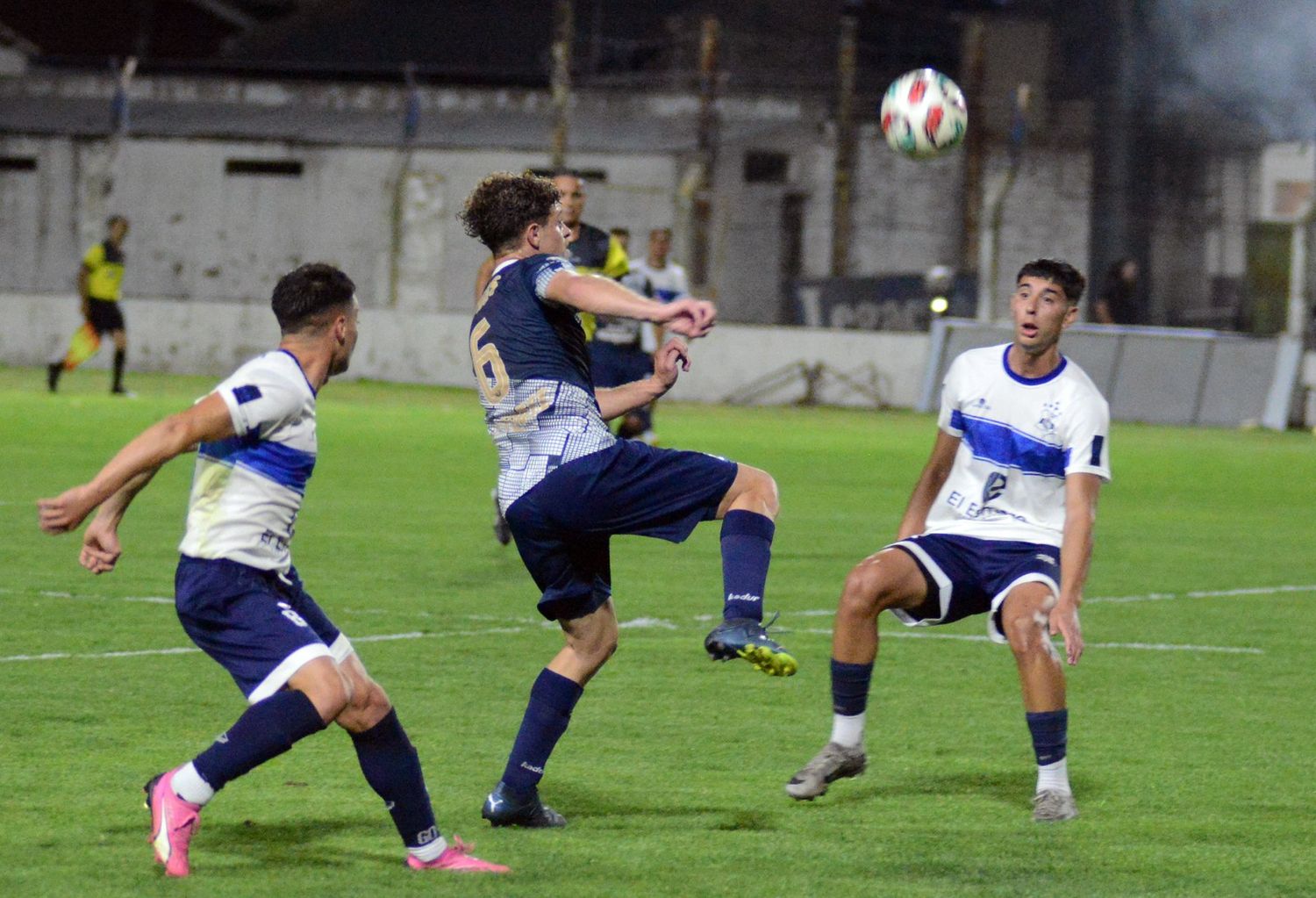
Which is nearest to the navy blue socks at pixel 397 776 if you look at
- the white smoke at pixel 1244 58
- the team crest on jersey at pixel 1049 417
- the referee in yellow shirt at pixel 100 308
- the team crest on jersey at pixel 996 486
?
the team crest on jersey at pixel 996 486

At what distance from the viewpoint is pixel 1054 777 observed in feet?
18.5

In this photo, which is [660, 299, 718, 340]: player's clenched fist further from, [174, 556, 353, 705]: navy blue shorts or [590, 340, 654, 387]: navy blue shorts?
[590, 340, 654, 387]: navy blue shorts

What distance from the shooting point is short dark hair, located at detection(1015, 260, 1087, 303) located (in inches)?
237

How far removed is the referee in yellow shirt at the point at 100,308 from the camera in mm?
24695

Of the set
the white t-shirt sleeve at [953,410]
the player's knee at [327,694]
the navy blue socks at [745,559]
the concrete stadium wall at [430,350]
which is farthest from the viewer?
the concrete stadium wall at [430,350]

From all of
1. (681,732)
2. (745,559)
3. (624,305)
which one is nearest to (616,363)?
(681,732)

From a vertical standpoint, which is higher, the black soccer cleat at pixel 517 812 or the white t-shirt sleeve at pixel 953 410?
the white t-shirt sleeve at pixel 953 410

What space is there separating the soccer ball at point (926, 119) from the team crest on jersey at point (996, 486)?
2.86 meters

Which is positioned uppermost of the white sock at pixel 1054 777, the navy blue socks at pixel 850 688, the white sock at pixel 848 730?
the navy blue socks at pixel 850 688

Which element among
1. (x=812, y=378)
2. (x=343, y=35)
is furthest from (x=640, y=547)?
(x=343, y=35)

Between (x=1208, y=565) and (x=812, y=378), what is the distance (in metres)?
16.6

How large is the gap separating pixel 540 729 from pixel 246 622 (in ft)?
3.53

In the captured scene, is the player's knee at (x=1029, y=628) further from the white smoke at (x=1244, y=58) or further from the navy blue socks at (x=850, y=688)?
the white smoke at (x=1244, y=58)

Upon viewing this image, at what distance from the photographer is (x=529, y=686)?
7492 millimetres
